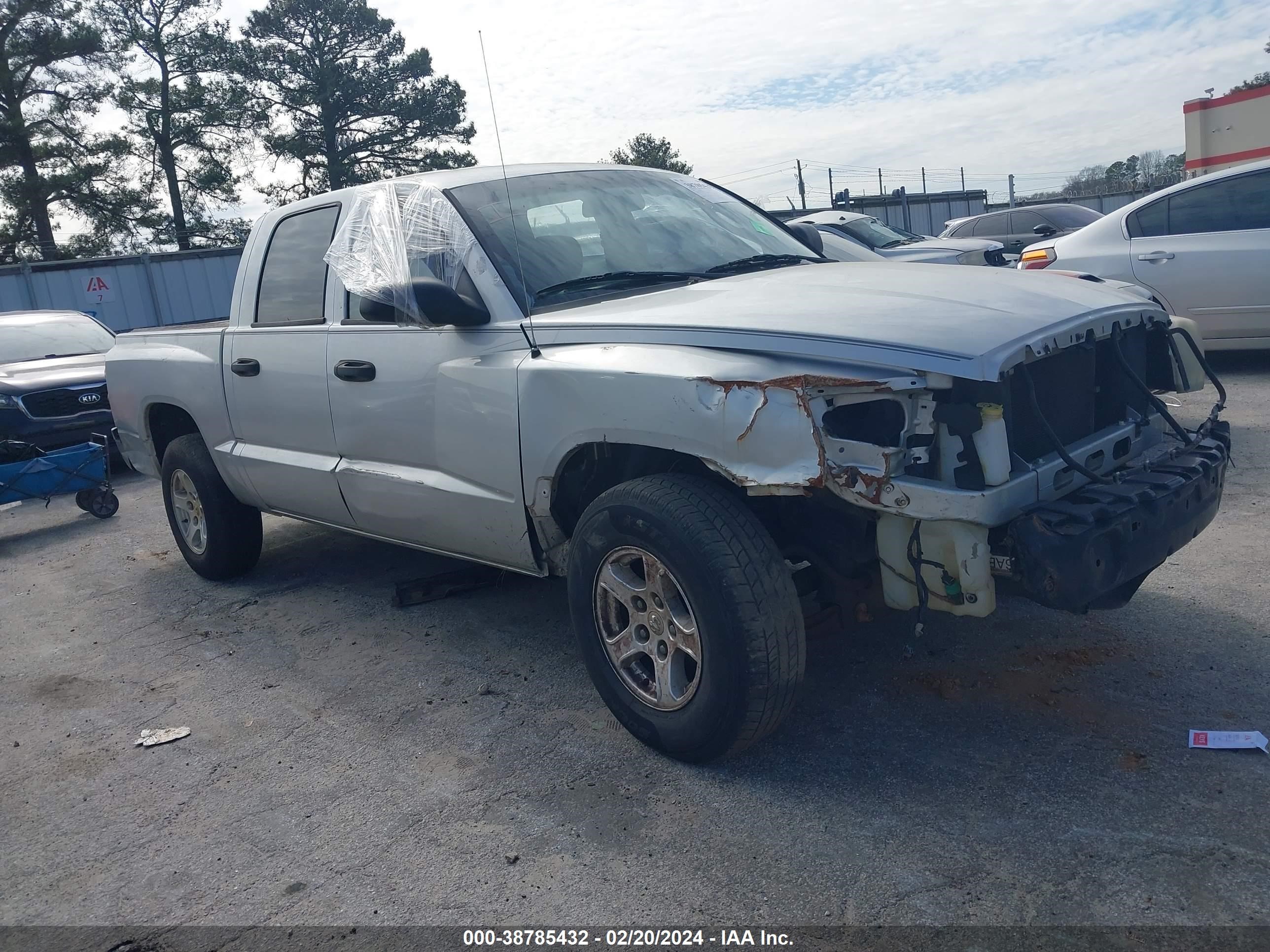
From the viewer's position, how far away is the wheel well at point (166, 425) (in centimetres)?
596

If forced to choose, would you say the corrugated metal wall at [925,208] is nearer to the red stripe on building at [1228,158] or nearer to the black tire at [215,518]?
the red stripe on building at [1228,158]

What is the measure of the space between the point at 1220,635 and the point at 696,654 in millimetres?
2053

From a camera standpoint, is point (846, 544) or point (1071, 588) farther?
point (846, 544)

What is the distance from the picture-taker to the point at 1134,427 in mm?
3518

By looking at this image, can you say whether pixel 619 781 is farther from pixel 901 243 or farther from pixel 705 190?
pixel 901 243

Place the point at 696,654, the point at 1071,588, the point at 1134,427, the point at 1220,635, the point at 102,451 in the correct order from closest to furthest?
1. the point at 1071,588
2. the point at 696,654
3. the point at 1134,427
4. the point at 1220,635
5. the point at 102,451

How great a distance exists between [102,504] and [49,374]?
267 centimetres

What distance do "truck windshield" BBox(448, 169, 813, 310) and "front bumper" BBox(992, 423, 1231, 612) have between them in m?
1.68

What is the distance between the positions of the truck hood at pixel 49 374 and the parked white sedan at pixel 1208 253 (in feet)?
28.3

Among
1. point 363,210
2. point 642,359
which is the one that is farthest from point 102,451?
point 642,359

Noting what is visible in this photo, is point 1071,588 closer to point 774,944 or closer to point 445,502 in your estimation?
point 774,944

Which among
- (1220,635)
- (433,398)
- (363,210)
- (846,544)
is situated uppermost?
(363,210)

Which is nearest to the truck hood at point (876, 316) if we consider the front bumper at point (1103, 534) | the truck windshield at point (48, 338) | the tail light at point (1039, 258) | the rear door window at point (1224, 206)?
the front bumper at point (1103, 534)

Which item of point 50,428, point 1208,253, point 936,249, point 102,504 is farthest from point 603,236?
point 936,249
